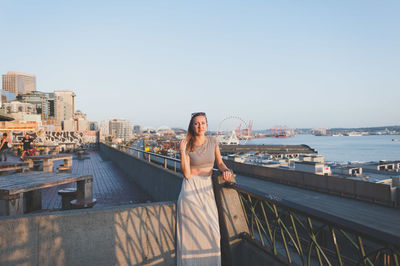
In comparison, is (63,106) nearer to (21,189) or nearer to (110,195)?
(110,195)

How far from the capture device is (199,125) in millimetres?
2842

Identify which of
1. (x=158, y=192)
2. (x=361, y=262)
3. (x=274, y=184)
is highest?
(x=361, y=262)

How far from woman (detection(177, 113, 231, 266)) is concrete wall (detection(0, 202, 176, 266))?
1.68 feet

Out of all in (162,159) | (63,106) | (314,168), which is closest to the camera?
(162,159)

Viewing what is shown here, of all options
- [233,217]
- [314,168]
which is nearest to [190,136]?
[233,217]

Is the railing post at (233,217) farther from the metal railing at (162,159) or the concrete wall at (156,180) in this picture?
the metal railing at (162,159)

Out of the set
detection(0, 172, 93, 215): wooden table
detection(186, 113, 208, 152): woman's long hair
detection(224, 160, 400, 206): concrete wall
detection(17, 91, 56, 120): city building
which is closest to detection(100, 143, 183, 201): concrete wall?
detection(0, 172, 93, 215): wooden table

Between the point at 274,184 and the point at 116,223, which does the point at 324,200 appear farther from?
the point at 116,223

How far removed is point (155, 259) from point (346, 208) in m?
13.8

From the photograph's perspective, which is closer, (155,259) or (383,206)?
(155,259)

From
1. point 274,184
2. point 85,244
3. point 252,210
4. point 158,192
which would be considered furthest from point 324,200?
point 85,244

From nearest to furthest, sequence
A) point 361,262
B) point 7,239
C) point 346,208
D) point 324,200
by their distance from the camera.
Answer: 1. point 361,262
2. point 7,239
3. point 346,208
4. point 324,200

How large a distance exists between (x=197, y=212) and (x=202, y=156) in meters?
0.60

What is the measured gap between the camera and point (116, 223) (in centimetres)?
301
